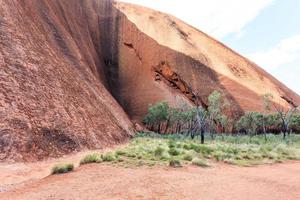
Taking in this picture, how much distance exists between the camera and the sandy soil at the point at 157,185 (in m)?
11.8

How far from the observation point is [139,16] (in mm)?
82875

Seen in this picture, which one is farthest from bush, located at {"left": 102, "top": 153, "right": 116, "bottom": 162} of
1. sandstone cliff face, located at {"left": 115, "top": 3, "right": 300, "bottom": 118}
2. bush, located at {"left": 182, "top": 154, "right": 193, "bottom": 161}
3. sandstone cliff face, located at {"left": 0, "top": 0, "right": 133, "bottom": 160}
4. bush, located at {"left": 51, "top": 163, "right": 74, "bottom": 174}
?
sandstone cliff face, located at {"left": 115, "top": 3, "right": 300, "bottom": 118}

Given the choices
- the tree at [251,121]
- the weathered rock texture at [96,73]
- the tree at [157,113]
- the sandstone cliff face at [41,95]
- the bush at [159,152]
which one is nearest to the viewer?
the bush at [159,152]

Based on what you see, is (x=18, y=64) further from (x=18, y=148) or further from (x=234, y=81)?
(x=234, y=81)

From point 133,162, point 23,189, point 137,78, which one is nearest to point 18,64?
point 133,162

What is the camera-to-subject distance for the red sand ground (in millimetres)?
11844

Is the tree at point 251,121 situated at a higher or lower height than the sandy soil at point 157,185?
higher

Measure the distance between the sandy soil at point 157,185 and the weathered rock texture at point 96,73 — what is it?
6781 millimetres

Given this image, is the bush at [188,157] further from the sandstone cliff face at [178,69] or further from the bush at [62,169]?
the sandstone cliff face at [178,69]

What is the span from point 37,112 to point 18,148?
4808 mm

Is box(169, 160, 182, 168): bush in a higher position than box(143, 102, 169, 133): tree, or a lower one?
lower

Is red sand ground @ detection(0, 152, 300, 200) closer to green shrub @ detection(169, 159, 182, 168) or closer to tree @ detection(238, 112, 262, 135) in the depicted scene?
green shrub @ detection(169, 159, 182, 168)

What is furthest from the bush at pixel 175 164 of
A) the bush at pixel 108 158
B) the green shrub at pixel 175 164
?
the bush at pixel 108 158

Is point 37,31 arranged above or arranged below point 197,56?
below
